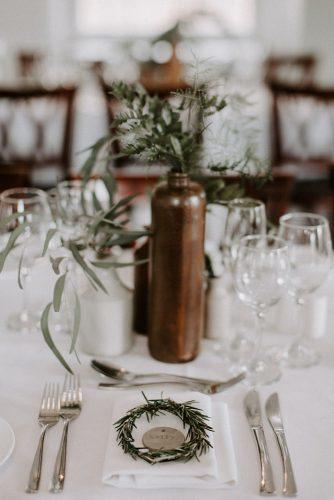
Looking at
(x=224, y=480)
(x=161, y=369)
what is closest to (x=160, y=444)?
(x=224, y=480)

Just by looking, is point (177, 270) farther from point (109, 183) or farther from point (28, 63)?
point (28, 63)

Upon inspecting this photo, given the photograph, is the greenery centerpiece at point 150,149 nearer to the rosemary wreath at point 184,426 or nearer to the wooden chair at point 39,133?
the rosemary wreath at point 184,426

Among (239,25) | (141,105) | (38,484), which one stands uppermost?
(239,25)

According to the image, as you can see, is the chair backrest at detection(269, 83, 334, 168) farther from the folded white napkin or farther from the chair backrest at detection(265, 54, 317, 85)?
the folded white napkin

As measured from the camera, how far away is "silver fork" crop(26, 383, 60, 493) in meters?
0.82

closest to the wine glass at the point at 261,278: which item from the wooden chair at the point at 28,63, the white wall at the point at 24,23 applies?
the wooden chair at the point at 28,63

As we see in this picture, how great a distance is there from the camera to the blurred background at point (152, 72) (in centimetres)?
285

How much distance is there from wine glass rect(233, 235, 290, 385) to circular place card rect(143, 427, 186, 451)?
24cm

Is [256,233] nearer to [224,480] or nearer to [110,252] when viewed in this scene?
[110,252]

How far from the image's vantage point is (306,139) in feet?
10.8

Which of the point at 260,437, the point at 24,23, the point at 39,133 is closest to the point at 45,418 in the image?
the point at 260,437

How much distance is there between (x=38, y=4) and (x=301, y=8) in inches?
90.0

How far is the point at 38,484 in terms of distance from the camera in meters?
0.82

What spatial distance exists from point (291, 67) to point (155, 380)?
14.3 feet
